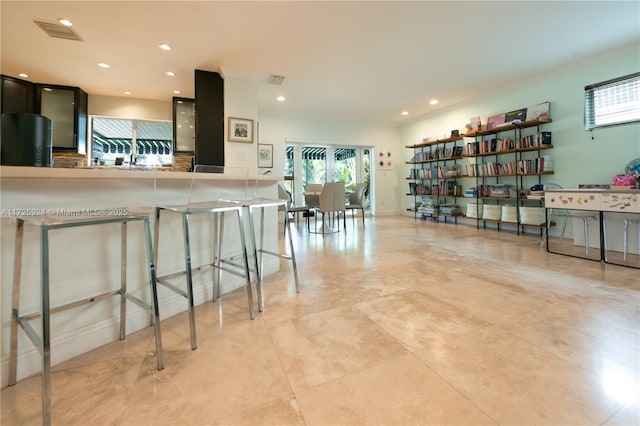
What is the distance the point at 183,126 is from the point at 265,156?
1781 millimetres

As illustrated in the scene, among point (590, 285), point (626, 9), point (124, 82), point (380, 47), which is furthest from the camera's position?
point (124, 82)

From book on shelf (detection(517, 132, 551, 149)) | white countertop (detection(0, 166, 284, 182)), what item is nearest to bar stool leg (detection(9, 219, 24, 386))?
white countertop (detection(0, 166, 284, 182))

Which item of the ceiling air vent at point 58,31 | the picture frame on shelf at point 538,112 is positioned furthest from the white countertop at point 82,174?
the picture frame on shelf at point 538,112

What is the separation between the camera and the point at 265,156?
6344mm

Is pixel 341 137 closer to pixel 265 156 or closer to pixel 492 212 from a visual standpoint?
pixel 265 156

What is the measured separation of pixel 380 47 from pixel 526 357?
3534 millimetres

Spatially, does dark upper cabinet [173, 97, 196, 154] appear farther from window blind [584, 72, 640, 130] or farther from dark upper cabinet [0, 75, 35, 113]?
window blind [584, 72, 640, 130]

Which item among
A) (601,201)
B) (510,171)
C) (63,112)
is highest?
(63,112)

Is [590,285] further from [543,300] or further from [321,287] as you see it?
[321,287]

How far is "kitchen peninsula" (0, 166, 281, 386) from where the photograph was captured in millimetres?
1166

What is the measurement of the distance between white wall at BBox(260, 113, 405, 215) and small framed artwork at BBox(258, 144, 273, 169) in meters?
0.10

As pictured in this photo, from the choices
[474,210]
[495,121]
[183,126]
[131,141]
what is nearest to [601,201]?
[474,210]

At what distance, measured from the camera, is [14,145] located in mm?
1161

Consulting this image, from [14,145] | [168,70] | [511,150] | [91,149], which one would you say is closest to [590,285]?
[511,150]
